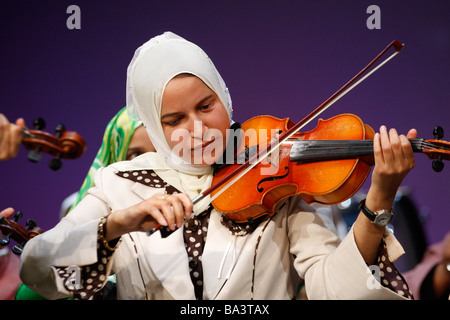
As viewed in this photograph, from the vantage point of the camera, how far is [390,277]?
134cm

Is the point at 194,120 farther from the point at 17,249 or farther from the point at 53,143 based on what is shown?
the point at 17,249

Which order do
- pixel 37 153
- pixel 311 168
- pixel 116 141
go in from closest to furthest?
pixel 37 153 < pixel 311 168 < pixel 116 141

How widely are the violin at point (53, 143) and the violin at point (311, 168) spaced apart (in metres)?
0.46

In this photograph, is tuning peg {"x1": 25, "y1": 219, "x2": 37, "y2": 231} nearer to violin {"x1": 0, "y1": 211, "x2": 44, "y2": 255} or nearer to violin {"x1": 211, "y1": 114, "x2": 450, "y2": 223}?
violin {"x1": 0, "y1": 211, "x2": 44, "y2": 255}

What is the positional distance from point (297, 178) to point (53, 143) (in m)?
0.68

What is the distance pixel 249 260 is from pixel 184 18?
120 cm

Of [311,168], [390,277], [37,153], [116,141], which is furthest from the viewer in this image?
[116,141]

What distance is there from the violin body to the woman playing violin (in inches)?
2.4

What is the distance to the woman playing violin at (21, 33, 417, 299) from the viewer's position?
4.38 ft

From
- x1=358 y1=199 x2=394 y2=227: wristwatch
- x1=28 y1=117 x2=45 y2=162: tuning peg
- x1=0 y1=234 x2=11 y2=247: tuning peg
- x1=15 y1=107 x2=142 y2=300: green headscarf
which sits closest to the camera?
x1=28 y1=117 x2=45 y2=162: tuning peg

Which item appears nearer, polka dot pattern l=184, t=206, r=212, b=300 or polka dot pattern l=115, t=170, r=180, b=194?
polka dot pattern l=184, t=206, r=212, b=300

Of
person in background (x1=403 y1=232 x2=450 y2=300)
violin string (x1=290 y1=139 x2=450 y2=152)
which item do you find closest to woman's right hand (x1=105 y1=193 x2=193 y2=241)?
violin string (x1=290 y1=139 x2=450 y2=152)

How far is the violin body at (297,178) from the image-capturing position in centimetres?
138

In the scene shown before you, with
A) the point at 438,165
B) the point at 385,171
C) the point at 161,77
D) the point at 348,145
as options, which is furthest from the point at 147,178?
the point at 438,165
